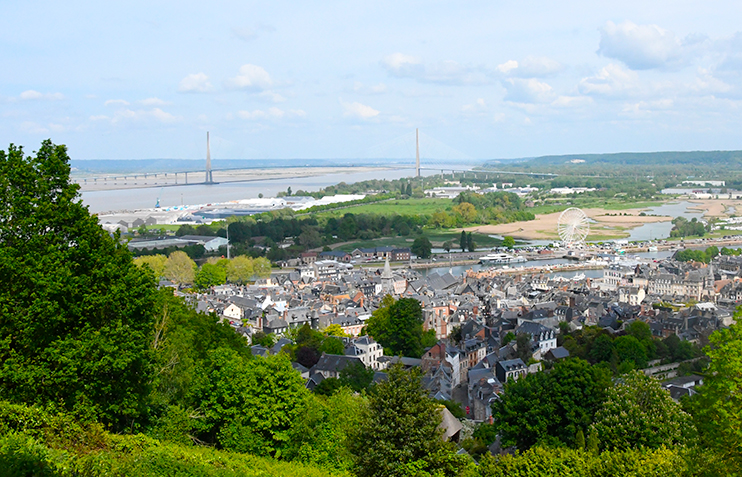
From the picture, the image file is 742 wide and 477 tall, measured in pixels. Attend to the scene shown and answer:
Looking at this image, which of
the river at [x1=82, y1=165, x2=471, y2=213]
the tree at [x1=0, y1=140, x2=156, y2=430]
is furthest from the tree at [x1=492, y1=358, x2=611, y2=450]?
the river at [x1=82, y1=165, x2=471, y2=213]

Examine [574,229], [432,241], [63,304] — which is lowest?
[432,241]

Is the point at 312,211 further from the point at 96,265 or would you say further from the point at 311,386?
the point at 96,265

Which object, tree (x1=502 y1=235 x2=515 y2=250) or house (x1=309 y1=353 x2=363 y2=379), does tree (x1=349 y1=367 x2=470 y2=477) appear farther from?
tree (x1=502 y1=235 x2=515 y2=250)

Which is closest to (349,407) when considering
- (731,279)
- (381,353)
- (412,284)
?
(381,353)

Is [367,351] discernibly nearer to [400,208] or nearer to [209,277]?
[209,277]

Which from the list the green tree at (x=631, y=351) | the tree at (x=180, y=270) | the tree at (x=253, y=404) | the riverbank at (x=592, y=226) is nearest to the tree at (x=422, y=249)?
the riverbank at (x=592, y=226)

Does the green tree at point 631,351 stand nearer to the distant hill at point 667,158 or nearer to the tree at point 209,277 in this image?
the tree at point 209,277

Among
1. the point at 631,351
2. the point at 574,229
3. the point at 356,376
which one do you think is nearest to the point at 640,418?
the point at 356,376
